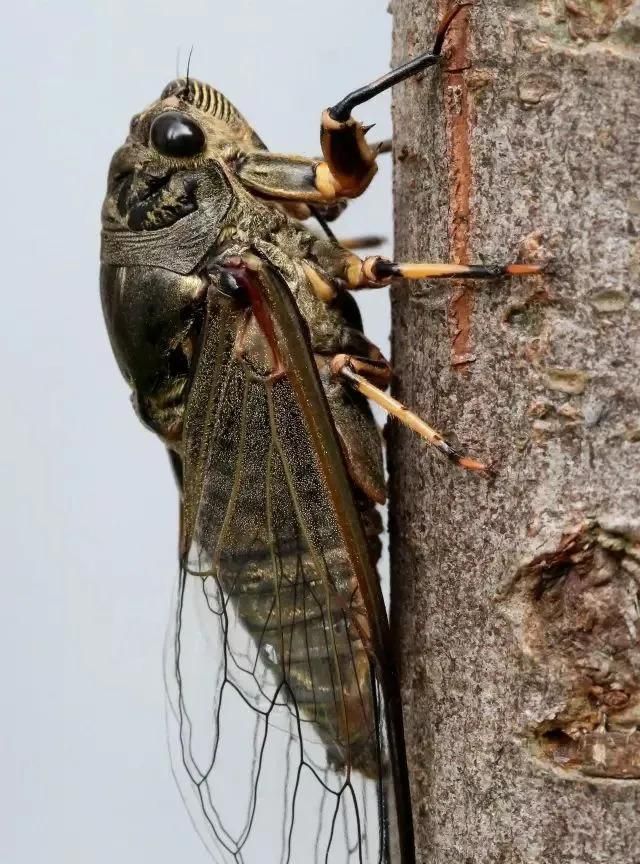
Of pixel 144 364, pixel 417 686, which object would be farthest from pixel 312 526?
pixel 144 364

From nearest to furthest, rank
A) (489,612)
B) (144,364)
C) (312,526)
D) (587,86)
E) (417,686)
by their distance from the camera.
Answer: (587,86)
(489,612)
(417,686)
(312,526)
(144,364)

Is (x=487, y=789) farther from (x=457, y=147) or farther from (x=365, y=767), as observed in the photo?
(x=457, y=147)

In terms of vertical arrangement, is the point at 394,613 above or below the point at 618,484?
below

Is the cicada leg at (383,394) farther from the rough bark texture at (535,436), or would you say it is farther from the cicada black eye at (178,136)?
the cicada black eye at (178,136)

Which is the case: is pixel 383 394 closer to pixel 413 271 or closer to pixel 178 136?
pixel 413 271

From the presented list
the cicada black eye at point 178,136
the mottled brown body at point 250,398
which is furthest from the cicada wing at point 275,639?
the cicada black eye at point 178,136

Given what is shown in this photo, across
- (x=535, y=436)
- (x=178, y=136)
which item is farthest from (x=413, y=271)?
(x=178, y=136)
